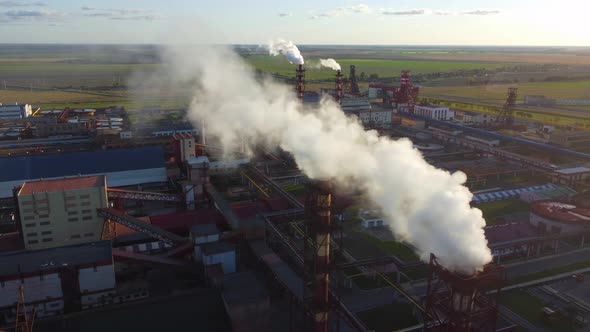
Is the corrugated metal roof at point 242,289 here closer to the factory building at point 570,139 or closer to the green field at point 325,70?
the factory building at point 570,139

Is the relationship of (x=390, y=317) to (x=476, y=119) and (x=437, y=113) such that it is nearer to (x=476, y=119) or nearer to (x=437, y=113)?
(x=437, y=113)

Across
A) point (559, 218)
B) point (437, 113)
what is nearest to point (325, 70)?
point (437, 113)

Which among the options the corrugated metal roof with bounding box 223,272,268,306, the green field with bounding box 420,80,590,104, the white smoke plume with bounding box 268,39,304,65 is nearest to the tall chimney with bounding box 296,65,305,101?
the white smoke plume with bounding box 268,39,304,65

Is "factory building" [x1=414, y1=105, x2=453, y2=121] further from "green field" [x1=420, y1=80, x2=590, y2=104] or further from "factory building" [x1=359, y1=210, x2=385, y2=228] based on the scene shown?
"factory building" [x1=359, y1=210, x2=385, y2=228]

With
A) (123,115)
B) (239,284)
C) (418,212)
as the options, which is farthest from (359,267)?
(123,115)

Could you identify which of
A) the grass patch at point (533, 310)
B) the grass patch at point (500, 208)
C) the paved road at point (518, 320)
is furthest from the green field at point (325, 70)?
the paved road at point (518, 320)

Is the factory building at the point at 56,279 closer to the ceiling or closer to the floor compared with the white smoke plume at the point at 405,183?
closer to the floor

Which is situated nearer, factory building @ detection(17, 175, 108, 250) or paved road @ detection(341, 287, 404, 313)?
paved road @ detection(341, 287, 404, 313)
